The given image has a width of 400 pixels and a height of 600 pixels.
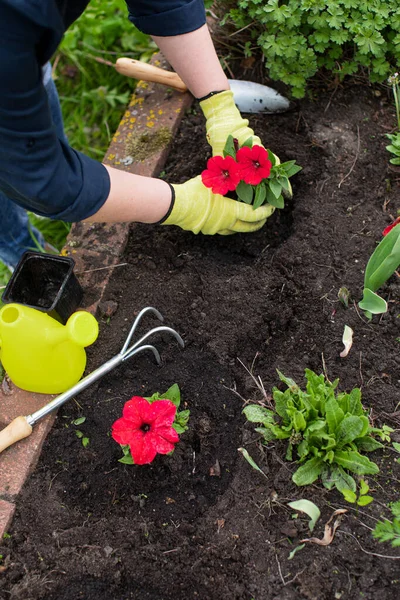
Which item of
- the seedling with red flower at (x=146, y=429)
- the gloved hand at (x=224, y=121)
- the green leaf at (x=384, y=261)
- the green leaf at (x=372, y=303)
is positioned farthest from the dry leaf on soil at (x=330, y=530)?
the gloved hand at (x=224, y=121)

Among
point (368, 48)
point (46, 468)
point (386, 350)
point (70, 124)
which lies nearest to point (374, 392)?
point (386, 350)

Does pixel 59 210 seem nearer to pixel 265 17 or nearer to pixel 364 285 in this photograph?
pixel 364 285

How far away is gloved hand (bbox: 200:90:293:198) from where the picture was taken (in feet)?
7.19

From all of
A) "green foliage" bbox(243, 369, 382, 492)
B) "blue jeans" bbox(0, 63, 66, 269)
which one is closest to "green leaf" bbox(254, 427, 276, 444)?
"green foliage" bbox(243, 369, 382, 492)

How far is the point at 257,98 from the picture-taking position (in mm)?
2445

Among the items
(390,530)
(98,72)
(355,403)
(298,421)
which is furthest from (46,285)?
(98,72)

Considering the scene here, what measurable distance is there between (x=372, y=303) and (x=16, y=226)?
4.94 feet

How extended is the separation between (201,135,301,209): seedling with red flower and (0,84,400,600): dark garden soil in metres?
0.19

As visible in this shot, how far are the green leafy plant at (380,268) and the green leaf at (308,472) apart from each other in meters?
0.49

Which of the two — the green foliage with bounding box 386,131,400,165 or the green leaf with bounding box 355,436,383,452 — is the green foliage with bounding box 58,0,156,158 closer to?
the green foliage with bounding box 386,131,400,165

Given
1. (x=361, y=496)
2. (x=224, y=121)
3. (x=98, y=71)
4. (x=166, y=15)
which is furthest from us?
(x=98, y=71)

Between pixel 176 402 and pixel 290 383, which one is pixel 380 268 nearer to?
pixel 290 383

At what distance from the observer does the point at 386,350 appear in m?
1.88

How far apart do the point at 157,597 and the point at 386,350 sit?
101cm
